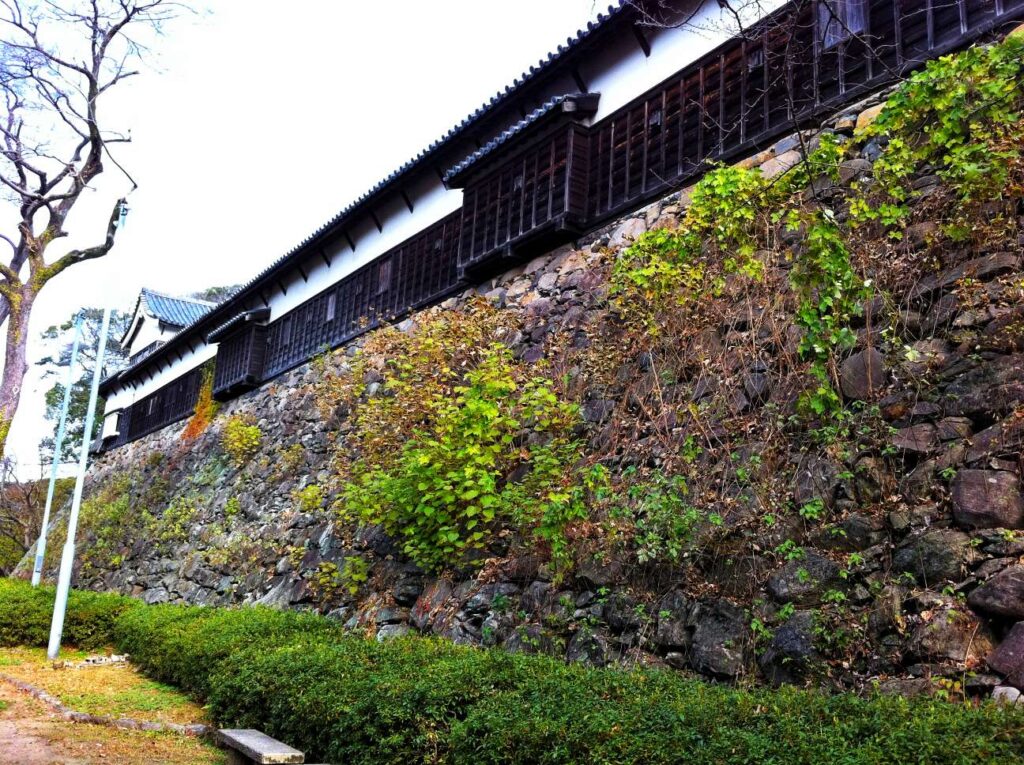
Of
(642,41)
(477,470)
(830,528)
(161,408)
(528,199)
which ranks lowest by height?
(830,528)

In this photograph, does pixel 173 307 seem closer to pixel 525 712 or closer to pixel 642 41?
pixel 642 41

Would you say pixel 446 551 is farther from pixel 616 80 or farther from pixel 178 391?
pixel 178 391

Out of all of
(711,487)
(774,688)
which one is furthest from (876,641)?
(711,487)

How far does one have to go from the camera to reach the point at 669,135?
9.36 m

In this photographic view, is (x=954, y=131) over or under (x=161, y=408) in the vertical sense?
under

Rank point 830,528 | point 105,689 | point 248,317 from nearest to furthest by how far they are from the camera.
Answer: point 830,528, point 105,689, point 248,317

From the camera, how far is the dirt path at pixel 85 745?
5738 millimetres

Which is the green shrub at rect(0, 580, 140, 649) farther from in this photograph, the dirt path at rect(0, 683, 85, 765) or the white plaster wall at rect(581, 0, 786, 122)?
the white plaster wall at rect(581, 0, 786, 122)

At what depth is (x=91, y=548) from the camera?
20.2m

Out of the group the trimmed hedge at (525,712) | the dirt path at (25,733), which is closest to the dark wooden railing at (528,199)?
the trimmed hedge at (525,712)

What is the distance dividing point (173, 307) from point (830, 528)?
100 ft

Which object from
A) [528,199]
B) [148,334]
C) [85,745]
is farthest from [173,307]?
[85,745]

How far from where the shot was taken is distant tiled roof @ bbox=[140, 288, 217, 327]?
29672mm

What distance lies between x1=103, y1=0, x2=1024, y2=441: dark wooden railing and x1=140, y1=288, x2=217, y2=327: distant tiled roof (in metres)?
16.8
